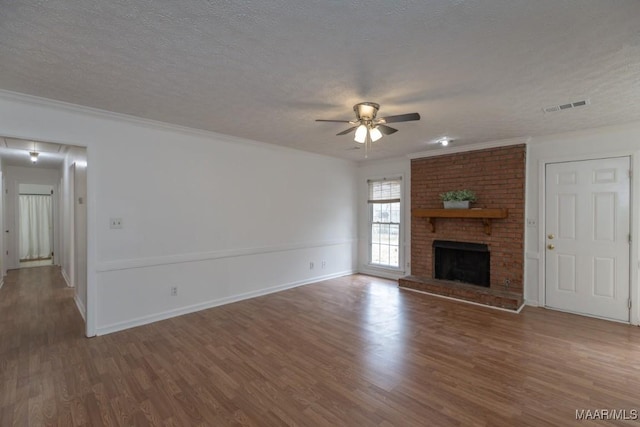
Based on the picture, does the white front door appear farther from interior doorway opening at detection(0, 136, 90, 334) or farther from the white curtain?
the white curtain

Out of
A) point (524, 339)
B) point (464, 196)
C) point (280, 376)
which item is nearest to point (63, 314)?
point (280, 376)

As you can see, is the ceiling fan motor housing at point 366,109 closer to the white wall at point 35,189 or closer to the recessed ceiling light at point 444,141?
the recessed ceiling light at point 444,141

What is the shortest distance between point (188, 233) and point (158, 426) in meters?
2.58

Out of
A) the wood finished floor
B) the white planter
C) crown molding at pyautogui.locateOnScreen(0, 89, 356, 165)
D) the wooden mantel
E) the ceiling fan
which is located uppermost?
crown molding at pyautogui.locateOnScreen(0, 89, 356, 165)

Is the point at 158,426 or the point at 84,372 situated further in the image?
the point at 84,372

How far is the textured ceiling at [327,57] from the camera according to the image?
5.50 feet

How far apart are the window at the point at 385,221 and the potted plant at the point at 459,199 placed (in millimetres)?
1178

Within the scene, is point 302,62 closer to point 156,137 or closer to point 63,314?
point 156,137

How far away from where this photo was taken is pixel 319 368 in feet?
8.96

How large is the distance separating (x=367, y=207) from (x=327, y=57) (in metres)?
4.76

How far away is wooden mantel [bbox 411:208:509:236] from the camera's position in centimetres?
459

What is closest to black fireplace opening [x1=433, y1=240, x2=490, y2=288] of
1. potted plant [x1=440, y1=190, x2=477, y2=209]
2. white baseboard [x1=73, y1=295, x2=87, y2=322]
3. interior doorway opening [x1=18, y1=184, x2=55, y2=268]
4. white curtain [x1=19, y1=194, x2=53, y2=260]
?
potted plant [x1=440, y1=190, x2=477, y2=209]

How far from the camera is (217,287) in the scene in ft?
14.7

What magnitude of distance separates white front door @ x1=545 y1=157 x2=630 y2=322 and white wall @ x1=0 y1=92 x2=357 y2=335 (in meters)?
3.88
